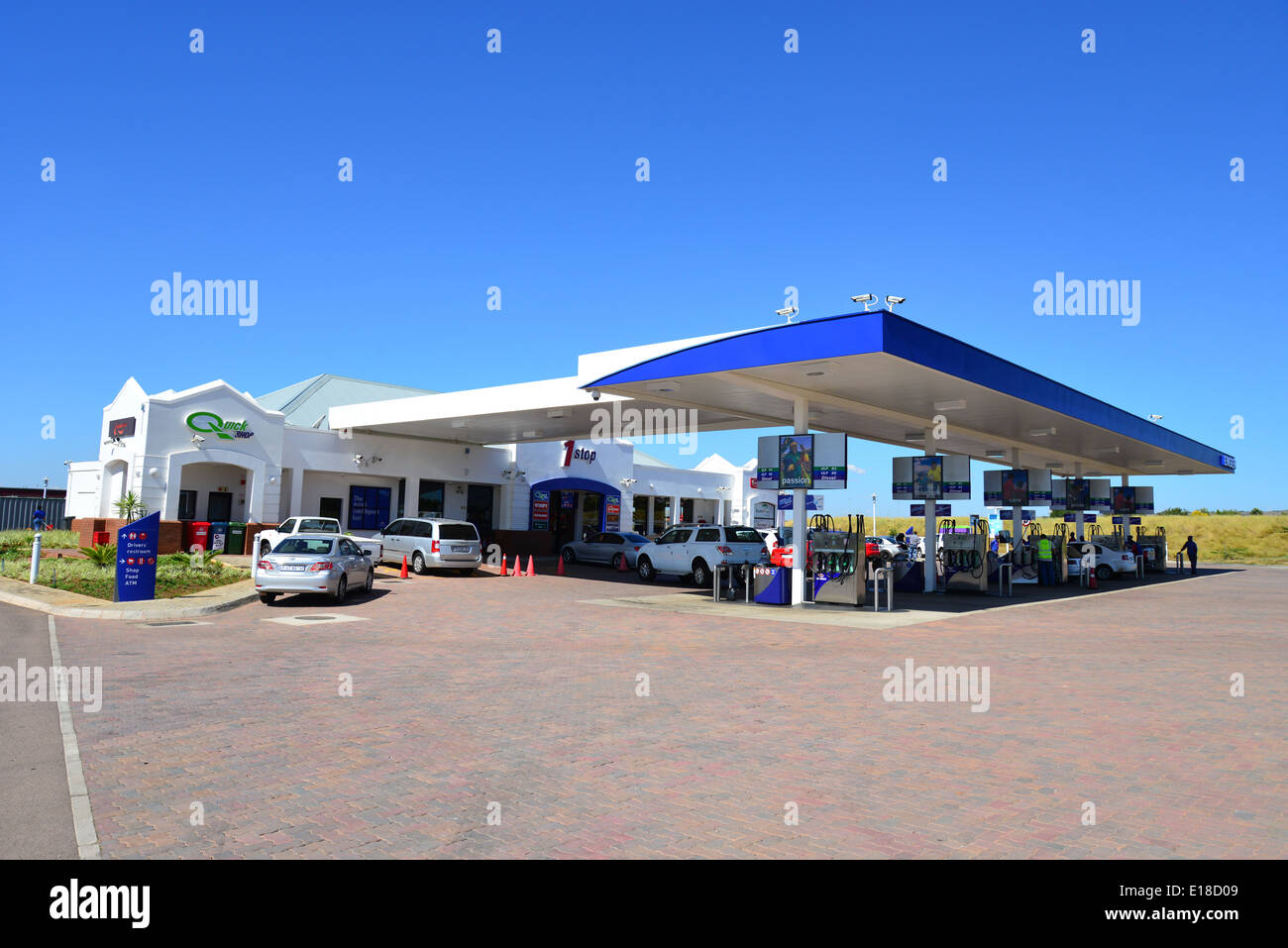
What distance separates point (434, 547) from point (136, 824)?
1976 centimetres

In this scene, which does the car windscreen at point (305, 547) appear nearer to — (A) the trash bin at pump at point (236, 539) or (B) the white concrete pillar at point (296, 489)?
(A) the trash bin at pump at point (236, 539)

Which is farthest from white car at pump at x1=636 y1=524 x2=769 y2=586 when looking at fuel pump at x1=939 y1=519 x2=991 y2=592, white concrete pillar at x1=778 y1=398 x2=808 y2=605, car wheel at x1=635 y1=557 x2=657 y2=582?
fuel pump at x1=939 y1=519 x2=991 y2=592

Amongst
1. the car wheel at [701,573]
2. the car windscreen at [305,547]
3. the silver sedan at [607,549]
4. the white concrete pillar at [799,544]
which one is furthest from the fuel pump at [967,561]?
the car windscreen at [305,547]

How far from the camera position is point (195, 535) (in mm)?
26906

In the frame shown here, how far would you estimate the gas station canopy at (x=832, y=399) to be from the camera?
15758mm

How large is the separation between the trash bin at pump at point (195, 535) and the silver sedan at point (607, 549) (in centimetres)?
1116

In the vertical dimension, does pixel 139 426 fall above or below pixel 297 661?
above

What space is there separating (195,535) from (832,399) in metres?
19.7

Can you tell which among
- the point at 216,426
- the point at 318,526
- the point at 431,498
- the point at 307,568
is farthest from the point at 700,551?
the point at 216,426
